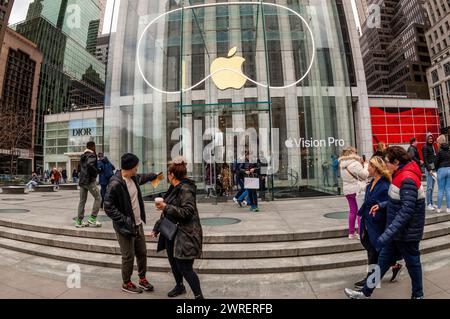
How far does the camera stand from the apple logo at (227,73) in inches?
510

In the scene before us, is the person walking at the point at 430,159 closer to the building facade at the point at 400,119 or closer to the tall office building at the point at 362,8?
the tall office building at the point at 362,8

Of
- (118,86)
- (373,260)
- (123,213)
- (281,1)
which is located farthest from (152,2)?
(373,260)

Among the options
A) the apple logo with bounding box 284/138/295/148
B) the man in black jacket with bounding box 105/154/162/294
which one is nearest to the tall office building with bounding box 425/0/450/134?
the apple logo with bounding box 284/138/295/148

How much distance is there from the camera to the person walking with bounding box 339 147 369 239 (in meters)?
5.49

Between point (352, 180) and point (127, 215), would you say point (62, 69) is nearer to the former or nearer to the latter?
point (127, 215)

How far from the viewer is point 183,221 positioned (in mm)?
3330

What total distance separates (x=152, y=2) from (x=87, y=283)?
1333 cm

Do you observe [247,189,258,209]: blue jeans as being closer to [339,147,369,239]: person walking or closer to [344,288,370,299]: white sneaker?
[339,147,369,239]: person walking

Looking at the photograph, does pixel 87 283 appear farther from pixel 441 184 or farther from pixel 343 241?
pixel 441 184

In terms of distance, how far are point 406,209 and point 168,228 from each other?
8.84 feet

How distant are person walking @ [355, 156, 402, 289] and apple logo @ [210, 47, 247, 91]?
9.83 meters

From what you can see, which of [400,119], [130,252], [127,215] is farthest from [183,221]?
[400,119]

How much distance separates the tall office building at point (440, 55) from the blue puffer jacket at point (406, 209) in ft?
261

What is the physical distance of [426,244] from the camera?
5.46m
